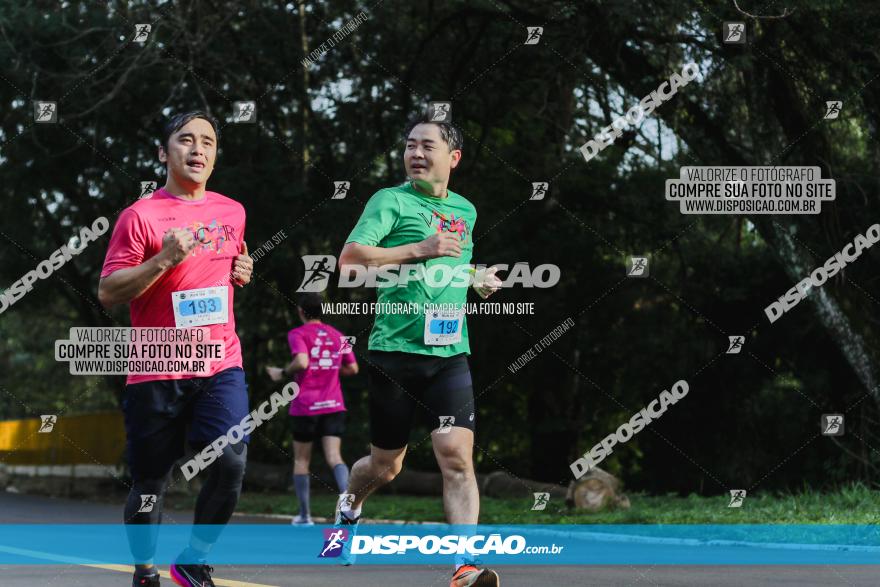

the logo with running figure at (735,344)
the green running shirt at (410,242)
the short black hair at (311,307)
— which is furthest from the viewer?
the logo with running figure at (735,344)

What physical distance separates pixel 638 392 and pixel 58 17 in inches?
391

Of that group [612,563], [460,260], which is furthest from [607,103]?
[460,260]

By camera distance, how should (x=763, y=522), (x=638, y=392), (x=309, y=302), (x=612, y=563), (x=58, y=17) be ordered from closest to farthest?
(x=612, y=563) → (x=763, y=522) → (x=309, y=302) → (x=58, y=17) → (x=638, y=392)

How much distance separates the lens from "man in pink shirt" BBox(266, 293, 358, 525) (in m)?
12.4

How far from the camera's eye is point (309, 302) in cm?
1258

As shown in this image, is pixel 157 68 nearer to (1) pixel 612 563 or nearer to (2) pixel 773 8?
(2) pixel 773 8

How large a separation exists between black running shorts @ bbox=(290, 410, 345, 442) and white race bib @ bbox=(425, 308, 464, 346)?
5.89m

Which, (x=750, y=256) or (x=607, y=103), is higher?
(x=607, y=103)

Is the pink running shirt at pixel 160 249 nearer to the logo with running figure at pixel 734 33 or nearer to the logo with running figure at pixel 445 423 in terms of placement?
the logo with running figure at pixel 445 423

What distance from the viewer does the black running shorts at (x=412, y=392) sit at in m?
6.85

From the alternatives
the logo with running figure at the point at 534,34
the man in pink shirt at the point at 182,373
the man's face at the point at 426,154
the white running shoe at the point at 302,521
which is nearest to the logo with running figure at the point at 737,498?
the white running shoe at the point at 302,521

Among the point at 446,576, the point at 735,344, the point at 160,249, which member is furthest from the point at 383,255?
the point at 735,344

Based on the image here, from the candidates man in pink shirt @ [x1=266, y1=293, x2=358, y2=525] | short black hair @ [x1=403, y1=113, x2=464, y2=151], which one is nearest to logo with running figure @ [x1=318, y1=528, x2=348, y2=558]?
short black hair @ [x1=403, y1=113, x2=464, y2=151]

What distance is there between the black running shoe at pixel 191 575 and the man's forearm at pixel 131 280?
1257mm
